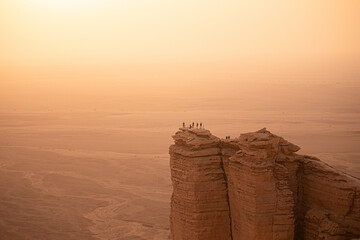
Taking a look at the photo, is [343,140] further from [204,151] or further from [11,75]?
[11,75]

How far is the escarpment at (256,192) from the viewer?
503 inches

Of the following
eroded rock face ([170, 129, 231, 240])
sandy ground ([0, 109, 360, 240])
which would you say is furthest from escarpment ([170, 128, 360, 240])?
sandy ground ([0, 109, 360, 240])

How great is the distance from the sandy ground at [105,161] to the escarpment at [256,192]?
34.0 feet

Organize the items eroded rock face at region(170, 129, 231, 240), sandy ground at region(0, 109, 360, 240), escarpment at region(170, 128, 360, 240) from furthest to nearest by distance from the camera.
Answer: sandy ground at region(0, 109, 360, 240) < eroded rock face at region(170, 129, 231, 240) < escarpment at region(170, 128, 360, 240)

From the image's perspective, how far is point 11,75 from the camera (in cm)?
12988

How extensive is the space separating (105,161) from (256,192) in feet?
96.8

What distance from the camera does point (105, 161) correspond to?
40.9 meters

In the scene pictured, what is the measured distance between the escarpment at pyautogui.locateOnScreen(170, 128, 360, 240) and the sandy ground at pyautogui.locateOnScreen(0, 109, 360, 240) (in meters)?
10.4

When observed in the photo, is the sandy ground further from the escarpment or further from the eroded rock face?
the escarpment

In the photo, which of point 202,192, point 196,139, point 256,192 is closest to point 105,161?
point 196,139

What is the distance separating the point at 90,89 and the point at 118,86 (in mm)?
7096

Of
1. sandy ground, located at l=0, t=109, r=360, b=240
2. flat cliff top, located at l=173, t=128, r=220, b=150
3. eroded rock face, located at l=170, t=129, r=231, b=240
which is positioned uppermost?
Answer: flat cliff top, located at l=173, t=128, r=220, b=150

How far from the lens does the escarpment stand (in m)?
12.8

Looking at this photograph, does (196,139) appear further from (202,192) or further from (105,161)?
(105,161)
